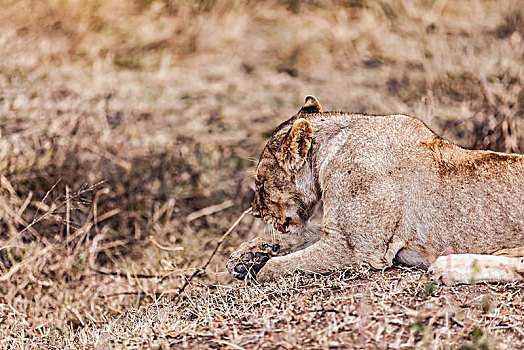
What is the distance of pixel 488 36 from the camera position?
1389 cm

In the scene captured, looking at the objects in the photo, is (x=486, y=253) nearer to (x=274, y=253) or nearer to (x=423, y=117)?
(x=274, y=253)

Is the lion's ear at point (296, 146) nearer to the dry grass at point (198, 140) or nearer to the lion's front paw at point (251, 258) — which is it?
the lion's front paw at point (251, 258)

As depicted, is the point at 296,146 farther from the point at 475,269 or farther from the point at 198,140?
the point at 198,140

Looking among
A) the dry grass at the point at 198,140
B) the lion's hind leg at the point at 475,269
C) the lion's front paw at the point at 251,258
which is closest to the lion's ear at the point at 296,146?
the lion's front paw at the point at 251,258

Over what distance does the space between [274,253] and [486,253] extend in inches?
68.9

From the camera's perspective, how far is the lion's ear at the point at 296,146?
19.5ft

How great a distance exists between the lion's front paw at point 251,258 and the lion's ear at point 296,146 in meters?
0.75

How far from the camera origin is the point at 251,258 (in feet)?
20.7

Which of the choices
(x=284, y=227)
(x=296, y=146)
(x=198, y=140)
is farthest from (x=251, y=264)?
(x=198, y=140)

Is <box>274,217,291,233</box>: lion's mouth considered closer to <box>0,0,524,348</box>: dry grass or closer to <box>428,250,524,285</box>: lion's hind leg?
<box>0,0,524,348</box>: dry grass

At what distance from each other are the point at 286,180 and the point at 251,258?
726 millimetres

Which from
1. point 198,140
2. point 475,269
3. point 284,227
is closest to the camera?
point 475,269

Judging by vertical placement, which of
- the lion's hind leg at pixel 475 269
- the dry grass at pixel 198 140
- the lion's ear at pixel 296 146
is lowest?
the dry grass at pixel 198 140

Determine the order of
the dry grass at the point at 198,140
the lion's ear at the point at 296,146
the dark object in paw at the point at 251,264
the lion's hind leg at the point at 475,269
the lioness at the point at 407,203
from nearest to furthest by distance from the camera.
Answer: the dry grass at the point at 198,140, the lion's hind leg at the point at 475,269, the lioness at the point at 407,203, the lion's ear at the point at 296,146, the dark object in paw at the point at 251,264
